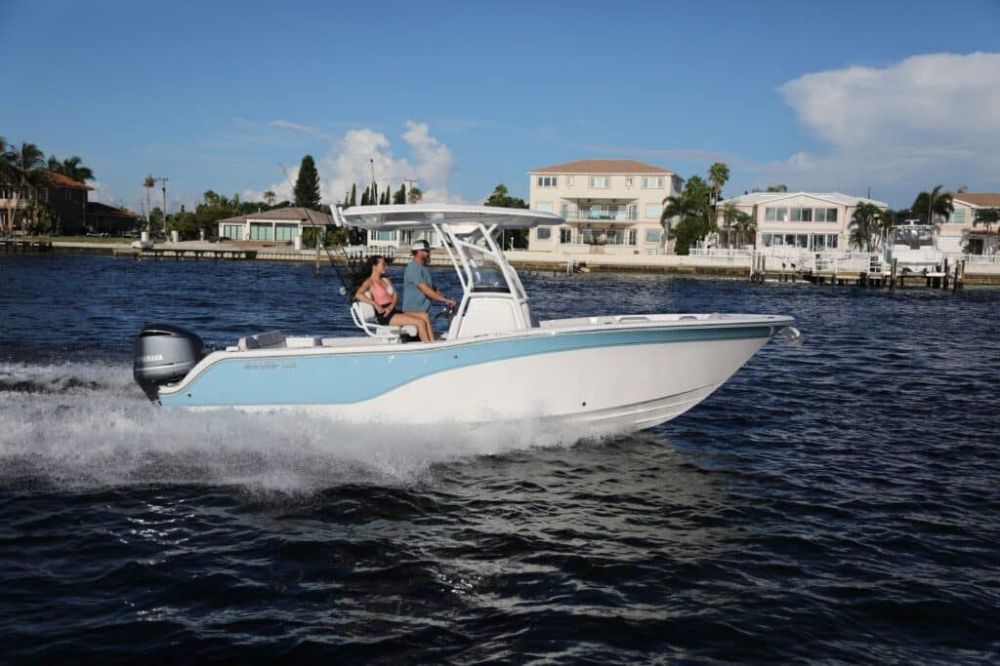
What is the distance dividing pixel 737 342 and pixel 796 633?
15.5ft

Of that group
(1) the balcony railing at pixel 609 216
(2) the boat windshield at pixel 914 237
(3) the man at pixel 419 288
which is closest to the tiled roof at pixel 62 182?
(1) the balcony railing at pixel 609 216

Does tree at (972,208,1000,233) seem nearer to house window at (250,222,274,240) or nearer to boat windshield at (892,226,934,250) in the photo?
boat windshield at (892,226,934,250)

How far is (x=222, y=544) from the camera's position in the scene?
7395 mm

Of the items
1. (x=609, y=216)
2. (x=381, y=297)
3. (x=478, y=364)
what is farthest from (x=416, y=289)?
(x=609, y=216)

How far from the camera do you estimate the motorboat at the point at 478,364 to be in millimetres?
9711

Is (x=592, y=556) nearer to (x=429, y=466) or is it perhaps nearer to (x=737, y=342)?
(x=429, y=466)

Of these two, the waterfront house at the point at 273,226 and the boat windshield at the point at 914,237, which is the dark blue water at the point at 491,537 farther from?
the waterfront house at the point at 273,226

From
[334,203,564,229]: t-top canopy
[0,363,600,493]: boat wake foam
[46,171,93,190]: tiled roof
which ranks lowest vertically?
[0,363,600,493]: boat wake foam

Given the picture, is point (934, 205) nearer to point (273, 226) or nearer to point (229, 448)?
point (273, 226)

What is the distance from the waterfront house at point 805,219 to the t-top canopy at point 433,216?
72796mm

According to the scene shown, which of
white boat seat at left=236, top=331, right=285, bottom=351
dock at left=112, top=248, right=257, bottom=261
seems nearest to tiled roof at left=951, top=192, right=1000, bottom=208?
dock at left=112, top=248, right=257, bottom=261

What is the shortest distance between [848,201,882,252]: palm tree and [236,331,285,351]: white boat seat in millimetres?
74944

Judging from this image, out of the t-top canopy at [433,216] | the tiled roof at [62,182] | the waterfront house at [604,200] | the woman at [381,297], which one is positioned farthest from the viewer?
the tiled roof at [62,182]

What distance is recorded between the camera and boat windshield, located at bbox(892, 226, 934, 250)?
6394 cm
